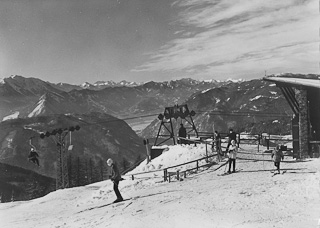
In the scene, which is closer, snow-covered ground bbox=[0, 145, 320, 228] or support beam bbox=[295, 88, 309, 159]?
snow-covered ground bbox=[0, 145, 320, 228]

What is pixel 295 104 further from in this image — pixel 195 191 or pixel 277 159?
pixel 195 191

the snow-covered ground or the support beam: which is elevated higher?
the support beam

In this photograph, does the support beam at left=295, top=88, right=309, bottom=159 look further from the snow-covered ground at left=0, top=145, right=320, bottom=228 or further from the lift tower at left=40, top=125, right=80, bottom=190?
the lift tower at left=40, top=125, right=80, bottom=190

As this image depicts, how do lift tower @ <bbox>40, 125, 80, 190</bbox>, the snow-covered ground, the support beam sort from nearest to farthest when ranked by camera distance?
1. the snow-covered ground
2. the support beam
3. lift tower @ <bbox>40, 125, 80, 190</bbox>

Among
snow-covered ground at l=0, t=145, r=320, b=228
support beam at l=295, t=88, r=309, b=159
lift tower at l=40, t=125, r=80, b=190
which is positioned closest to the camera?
snow-covered ground at l=0, t=145, r=320, b=228

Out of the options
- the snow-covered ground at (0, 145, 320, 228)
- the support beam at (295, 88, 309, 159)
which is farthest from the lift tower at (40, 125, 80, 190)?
the support beam at (295, 88, 309, 159)

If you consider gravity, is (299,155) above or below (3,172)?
above

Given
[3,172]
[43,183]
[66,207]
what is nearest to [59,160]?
[66,207]

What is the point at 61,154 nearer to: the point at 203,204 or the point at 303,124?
the point at 303,124

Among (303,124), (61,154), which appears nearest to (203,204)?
(303,124)

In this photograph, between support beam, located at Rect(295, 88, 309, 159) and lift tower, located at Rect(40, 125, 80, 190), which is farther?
lift tower, located at Rect(40, 125, 80, 190)
